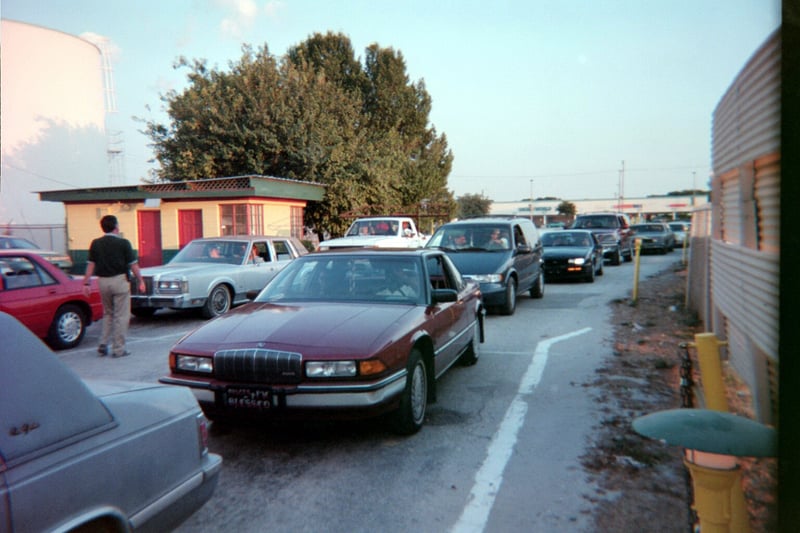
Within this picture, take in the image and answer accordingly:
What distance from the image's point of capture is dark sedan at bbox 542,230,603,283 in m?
17.0

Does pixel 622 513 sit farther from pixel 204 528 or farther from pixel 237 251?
pixel 237 251

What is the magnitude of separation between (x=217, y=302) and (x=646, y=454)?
882 centimetres

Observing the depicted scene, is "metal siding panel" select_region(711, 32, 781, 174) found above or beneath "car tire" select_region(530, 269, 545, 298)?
above

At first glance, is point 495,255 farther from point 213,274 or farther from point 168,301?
point 168,301

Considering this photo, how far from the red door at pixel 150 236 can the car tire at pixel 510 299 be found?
15089 millimetres

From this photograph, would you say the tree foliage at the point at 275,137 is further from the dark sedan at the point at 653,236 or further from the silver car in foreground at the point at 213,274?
the silver car in foreground at the point at 213,274

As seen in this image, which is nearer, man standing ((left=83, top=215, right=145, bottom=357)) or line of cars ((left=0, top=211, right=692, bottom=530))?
line of cars ((left=0, top=211, right=692, bottom=530))

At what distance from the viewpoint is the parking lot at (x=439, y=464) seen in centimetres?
362

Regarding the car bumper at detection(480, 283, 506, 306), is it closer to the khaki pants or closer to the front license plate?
the khaki pants

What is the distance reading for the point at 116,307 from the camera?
8258mm

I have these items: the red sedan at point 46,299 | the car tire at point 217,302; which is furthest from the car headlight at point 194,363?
the car tire at point 217,302

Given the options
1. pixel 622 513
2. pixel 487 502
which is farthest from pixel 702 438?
pixel 487 502

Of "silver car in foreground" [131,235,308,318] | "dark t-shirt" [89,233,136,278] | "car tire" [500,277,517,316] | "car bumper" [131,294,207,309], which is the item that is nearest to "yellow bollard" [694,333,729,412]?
"dark t-shirt" [89,233,136,278]

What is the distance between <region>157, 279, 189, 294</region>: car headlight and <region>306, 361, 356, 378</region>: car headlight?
7.14m
